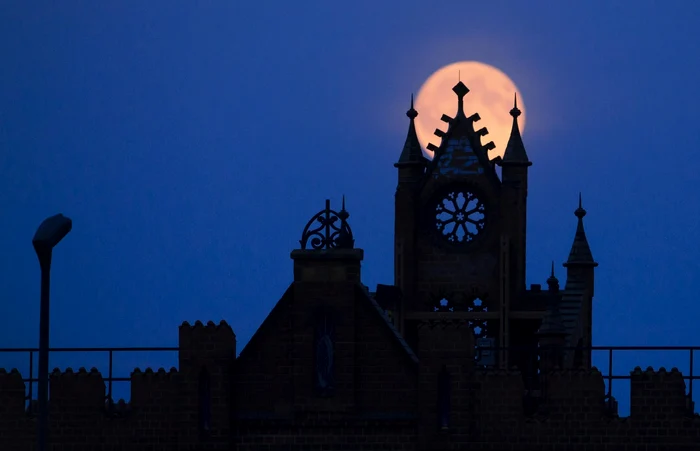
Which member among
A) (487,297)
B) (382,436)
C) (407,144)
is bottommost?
(382,436)

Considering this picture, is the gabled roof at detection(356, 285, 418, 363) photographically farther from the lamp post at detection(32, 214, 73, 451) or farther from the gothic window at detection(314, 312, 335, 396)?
the lamp post at detection(32, 214, 73, 451)

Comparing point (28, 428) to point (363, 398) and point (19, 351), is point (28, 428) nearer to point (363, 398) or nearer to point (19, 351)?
point (19, 351)

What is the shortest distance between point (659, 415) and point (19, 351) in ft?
43.0

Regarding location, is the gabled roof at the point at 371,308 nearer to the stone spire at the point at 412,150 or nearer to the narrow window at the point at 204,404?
the narrow window at the point at 204,404

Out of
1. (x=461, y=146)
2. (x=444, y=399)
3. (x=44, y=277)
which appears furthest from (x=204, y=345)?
(x=461, y=146)

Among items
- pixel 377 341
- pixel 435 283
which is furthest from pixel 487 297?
pixel 377 341

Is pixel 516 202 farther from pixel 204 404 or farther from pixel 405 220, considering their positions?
pixel 204 404

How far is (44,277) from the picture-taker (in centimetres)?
3972

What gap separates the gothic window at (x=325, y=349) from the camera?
1901 inches

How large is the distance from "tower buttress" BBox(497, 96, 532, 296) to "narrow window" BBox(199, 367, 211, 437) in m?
15.0

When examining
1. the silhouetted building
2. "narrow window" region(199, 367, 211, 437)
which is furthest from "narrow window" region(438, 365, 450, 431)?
"narrow window" region(199, 367, 211, 437)

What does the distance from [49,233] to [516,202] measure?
78.5 feet

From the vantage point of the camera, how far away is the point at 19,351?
4897 centimetres

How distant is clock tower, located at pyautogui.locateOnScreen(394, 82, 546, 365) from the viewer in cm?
6166
